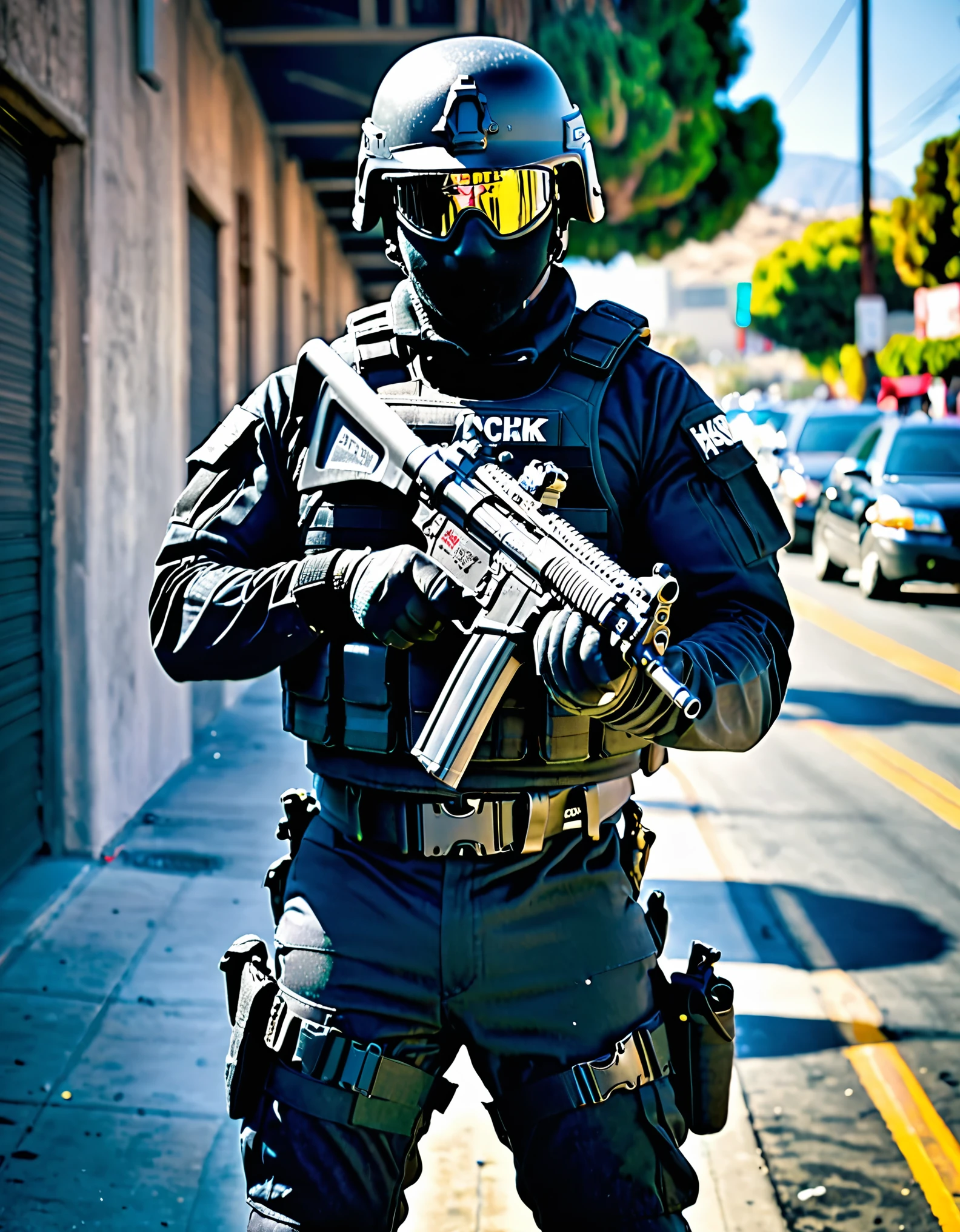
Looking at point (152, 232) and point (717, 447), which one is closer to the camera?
point (717, 447)

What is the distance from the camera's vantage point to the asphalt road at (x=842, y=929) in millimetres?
3266

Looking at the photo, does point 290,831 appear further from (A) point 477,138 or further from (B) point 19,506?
(B) point 19,506

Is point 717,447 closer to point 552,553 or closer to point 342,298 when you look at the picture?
point 552,553

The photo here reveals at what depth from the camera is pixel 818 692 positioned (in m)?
8.77

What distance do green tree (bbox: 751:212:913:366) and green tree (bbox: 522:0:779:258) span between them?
32.0 metres

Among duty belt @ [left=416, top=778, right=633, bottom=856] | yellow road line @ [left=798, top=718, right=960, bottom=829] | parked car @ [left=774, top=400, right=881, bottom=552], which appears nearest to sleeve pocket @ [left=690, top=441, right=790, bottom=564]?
duty belt @ [left=416, top=778, right=633, bottom=856]

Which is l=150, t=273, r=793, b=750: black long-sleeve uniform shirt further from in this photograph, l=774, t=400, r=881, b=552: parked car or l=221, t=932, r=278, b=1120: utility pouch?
l=774, t=400, r=881, b=552: parked car

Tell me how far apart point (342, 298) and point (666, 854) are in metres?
15.0

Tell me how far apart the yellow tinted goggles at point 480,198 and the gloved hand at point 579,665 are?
61 centimetres

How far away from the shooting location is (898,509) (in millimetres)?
12078

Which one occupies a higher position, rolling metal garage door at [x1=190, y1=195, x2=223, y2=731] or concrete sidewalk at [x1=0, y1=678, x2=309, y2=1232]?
rolling metal garage door at [x1=190, y1=195, x2=223, y2=731]

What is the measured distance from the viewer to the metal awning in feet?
28.9

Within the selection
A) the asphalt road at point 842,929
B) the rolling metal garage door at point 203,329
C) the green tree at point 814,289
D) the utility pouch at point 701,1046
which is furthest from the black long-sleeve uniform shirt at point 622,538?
the green tree at point 814,289

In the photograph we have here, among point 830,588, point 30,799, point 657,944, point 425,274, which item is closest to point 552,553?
point 425,274
